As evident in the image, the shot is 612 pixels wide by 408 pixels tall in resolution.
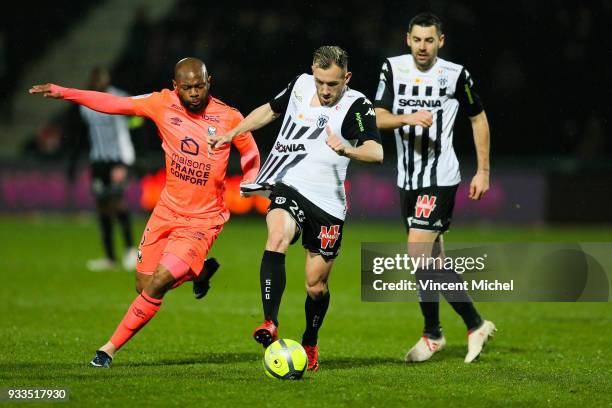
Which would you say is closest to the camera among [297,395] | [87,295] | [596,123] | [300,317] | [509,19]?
[297,395]

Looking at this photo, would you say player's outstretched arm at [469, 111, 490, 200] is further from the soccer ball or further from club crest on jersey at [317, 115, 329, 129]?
the soccer ball

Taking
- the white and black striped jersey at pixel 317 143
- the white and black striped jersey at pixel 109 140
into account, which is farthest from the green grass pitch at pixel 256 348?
the white and black striped jersey at pixel 109 140

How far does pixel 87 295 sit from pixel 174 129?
4.90m

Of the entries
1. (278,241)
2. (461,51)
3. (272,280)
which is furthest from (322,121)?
(461,51)

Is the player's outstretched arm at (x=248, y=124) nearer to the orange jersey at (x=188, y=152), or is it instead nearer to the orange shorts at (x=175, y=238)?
the orange jersey at (x=188, y=152)

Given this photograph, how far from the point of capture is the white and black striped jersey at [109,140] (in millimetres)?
14289

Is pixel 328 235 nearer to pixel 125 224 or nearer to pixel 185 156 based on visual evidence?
pixel 185 156

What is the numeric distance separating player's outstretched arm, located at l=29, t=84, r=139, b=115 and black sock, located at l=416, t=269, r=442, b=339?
250 centimetres

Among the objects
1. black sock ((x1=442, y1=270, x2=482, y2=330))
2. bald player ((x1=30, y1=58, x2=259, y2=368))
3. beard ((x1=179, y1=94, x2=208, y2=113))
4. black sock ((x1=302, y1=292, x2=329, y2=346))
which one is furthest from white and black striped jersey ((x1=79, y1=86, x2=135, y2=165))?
black sock ((x1=302, y1=292, x2=329, y2=346))

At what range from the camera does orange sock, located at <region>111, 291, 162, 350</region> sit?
23.1 feet

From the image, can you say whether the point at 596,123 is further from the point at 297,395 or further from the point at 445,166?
the point at 297,395

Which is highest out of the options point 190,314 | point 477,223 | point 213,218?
point 213,218

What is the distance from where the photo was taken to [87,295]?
1180 centimetres

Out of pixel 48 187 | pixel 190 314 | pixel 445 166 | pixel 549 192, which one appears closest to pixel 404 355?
pixel 445 166
